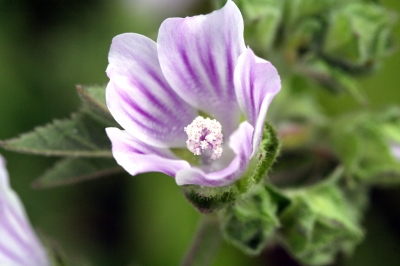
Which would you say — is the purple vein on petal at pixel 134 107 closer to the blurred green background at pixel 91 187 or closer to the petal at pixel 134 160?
the petal at pixel 134 160

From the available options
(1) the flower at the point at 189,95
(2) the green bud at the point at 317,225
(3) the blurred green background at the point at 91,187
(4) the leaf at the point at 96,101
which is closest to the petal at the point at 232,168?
(1) the flower at the point at 189,95

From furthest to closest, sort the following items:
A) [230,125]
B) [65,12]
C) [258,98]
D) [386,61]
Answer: [65,12], [386,61], [230,125], [258,98]

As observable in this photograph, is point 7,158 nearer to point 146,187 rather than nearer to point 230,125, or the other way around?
point 146,187

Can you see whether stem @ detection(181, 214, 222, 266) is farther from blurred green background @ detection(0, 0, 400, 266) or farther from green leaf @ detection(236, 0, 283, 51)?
blurred green background @ detection(0, 0, 400, 266)

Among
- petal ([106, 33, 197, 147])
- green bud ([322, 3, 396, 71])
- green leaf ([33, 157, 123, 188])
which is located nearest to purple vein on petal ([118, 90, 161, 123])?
petal ([106, 33, 197, 147])

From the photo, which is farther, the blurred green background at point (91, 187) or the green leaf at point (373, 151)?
the blurred green background at point (91, 187)

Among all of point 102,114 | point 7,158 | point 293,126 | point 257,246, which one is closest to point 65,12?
point 7,158

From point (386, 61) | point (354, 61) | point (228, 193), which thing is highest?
point (228, 193)
